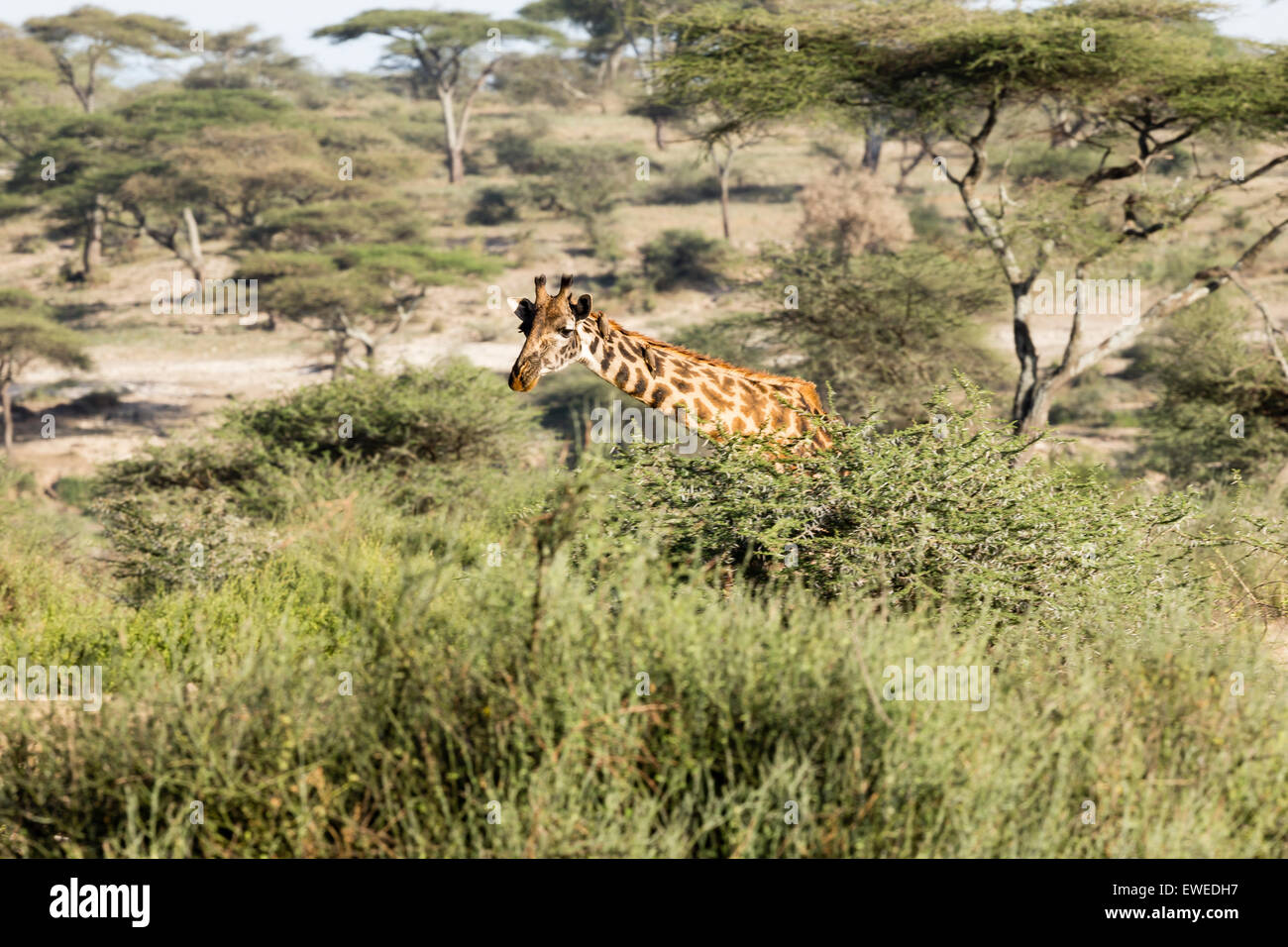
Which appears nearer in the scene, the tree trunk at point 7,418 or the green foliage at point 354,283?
the tree trunk at point 7,418

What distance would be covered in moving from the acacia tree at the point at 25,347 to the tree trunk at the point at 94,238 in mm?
6572

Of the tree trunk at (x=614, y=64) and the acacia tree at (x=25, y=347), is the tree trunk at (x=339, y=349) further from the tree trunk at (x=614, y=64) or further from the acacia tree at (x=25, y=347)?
the tree trunk at (x=614, y=64)

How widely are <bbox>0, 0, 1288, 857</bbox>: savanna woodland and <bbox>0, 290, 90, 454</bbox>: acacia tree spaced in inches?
5.0

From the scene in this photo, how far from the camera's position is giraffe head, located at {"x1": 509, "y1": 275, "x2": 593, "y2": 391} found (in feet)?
23.0

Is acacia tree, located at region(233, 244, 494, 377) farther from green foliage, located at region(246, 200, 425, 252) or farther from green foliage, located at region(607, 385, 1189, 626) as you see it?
green foliage, located at region(607, 385, 1189, 626)

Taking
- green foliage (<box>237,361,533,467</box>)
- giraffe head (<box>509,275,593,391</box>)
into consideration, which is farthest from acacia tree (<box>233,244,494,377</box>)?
giraffe head (<box>509,275,593,391</box>)

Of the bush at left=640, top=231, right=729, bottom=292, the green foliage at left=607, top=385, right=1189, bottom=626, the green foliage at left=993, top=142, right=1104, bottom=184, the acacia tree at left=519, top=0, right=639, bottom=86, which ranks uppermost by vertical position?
the acacia tree at left=519, top=0, right=639, bottom=86

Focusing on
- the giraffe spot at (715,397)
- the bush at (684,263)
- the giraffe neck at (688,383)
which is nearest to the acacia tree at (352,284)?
the bush at (684,263)

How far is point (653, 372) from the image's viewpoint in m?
7.69

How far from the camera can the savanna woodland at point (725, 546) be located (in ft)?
12.1

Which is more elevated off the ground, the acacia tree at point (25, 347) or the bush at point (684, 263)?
the bush at point (684, 263)

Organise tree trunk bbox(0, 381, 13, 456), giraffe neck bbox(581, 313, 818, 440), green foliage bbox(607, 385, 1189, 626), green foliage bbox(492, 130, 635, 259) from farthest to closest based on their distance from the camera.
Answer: green foliage bbox(492, 130, 635, 259)
tree trunk bbox(0, 381, 13, 456)
giraffe neck bbox(581, 313, 818, 440)
green foliage bbox(607, 385, 1189, 626)

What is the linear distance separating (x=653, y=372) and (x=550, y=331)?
82 cm

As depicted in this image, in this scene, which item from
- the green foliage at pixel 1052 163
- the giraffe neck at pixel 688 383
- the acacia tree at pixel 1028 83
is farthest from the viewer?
the green foliage at pixel 1052 163
